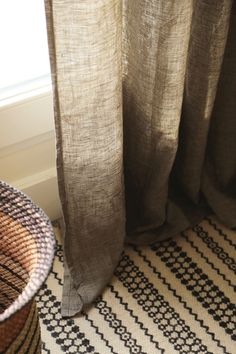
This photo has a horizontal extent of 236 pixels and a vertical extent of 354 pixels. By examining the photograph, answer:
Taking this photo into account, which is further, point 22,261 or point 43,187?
point 43,187

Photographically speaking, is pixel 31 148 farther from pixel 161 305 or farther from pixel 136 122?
pixel 161 305

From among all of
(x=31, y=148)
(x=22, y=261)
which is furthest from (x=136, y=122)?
(x=22, y=261)

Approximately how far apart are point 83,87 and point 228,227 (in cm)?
65

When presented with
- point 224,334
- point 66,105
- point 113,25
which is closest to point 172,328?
point 224,334

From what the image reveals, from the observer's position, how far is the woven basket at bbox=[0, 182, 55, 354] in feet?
2.76

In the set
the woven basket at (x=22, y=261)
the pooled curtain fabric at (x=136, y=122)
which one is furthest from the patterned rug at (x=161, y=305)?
the woven basket at (x=22, y=261)

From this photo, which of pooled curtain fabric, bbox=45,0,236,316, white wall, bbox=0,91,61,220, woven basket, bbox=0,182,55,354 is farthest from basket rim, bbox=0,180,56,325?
white wall, bbox=0,91,61,220

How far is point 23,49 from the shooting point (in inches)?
50.3

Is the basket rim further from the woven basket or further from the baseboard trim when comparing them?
the baseboard trim

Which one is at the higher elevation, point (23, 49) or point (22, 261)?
point (23, 49)

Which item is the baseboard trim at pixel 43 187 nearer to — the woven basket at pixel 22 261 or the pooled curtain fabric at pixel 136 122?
the pooled curtain fabric at pixel 136 122

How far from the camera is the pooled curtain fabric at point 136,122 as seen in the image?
1.03m

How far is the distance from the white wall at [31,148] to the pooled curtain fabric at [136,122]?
0.18 metres

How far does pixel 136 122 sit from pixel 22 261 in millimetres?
408
